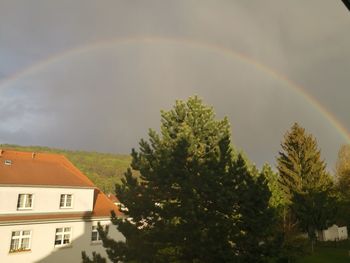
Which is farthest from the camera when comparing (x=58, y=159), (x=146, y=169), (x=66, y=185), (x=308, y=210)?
(x=308, y=210)

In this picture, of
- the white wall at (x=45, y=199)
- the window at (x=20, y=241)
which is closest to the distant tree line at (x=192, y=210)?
the window at (x=20, y=241)

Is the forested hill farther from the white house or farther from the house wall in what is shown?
Answer: the white house

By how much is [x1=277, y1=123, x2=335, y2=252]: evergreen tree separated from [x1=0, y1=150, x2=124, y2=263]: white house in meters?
24.9

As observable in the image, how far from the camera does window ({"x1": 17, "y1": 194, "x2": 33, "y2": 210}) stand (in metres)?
28.3

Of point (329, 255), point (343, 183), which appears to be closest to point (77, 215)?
point (329, 255)

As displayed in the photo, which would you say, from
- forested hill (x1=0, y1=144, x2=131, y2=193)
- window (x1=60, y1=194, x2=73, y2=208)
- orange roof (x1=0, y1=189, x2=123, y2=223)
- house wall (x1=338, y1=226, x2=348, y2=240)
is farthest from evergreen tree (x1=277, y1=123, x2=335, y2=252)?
forested hill (x1=0, y1=144, x2=131, y2=193)

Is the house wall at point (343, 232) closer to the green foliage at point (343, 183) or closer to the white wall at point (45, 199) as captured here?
the green foliage at point (343, 183)

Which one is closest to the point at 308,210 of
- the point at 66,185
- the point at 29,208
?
the point at 66,185

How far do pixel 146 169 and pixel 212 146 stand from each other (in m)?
4.32

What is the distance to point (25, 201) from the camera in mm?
28656

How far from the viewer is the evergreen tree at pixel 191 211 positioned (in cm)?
1362

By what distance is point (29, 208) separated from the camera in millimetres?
28625

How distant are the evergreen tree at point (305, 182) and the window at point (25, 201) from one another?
3158cm

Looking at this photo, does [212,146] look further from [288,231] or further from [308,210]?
[308,210]
